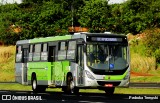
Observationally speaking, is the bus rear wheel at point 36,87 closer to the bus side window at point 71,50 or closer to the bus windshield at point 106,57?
the bus side window at point 71,50

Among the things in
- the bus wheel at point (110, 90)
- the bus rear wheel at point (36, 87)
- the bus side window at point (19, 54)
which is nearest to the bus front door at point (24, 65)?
the bus side window at point (19, 54)

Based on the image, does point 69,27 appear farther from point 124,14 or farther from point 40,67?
point 40,67

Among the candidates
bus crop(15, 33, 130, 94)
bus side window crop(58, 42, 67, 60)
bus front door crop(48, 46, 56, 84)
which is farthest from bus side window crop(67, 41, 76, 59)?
bus front door crop(48, 46, 56, 84)

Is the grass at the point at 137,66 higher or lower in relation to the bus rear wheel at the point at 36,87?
lower

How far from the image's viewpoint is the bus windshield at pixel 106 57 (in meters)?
32.6

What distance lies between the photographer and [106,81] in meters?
32.6

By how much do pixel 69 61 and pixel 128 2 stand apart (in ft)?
190

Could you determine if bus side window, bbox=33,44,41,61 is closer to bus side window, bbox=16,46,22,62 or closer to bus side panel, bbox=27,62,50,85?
bus side panel, bbox=27,62,50,85

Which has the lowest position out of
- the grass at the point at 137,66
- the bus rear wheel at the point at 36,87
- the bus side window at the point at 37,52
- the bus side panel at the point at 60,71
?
the grass at the point at 137,66

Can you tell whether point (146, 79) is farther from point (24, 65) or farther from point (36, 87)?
point (36, 87)

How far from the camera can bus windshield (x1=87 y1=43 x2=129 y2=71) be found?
32594mm

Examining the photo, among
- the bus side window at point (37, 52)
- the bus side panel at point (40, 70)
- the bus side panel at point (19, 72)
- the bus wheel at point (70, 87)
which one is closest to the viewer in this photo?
the bus wheel at point (70, 87)

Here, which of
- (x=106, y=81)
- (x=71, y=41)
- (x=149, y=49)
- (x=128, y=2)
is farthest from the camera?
(x=128, y=2)

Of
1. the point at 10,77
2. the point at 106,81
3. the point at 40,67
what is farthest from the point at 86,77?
the point at 10,77
